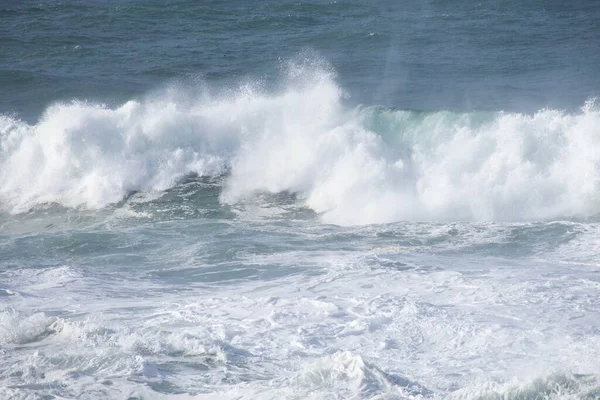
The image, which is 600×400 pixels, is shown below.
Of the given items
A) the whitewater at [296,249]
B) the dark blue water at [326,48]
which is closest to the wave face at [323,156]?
the whitewater at [296,249]

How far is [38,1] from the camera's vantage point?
33344 mm

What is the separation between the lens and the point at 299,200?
17734mm

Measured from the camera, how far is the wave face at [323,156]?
55.4 ft

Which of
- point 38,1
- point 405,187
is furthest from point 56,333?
point 38,1

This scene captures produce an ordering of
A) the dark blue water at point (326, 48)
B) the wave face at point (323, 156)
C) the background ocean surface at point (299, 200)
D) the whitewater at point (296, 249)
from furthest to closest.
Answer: the dark blue water at point (326, 48), the wave face at point (323, 156), the background ocean surface at point (299, 200), the whitewater at point (296, 249)

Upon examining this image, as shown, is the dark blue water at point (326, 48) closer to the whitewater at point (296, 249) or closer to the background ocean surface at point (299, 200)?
the background ocean surface at point (299, 200)

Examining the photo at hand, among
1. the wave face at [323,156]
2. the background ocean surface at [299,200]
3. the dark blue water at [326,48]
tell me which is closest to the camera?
the background ocean surface at [299,200]

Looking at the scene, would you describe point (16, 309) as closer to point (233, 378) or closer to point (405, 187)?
point (233, 378)

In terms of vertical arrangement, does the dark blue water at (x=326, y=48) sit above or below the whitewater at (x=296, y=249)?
above

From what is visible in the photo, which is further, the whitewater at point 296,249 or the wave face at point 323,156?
the wave face at point 323,156

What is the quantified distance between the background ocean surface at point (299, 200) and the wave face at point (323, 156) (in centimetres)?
6

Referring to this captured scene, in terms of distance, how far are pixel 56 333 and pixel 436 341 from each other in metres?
4.64

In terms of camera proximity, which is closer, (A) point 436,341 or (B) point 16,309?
(A) point 436,341

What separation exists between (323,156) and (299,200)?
4.91 ft
